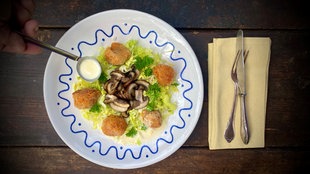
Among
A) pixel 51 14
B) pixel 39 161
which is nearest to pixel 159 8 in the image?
pixel 51 14

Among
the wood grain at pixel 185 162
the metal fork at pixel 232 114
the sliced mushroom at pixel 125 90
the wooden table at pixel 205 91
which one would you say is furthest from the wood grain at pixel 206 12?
the wood grain at pixel 185 162

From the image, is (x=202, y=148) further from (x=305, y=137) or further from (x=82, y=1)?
(x=82, y=1)

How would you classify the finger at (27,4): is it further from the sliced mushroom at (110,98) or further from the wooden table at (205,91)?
the sliced mushroom at (110,98)

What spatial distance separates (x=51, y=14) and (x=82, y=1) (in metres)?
0.13

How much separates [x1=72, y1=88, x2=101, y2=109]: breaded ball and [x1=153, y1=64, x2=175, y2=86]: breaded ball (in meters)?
0.26

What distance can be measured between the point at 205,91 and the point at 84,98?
0.48 m

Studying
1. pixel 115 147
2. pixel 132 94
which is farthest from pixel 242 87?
pixel 115 147

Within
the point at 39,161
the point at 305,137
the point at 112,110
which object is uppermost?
the point at 112,110

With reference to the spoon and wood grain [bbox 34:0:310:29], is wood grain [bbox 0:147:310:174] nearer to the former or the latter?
the spoon

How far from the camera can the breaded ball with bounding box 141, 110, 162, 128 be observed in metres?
1.31

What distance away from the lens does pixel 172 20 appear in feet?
4.56

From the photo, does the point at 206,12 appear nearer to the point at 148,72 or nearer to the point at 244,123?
the point at 148,72

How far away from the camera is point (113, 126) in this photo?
130 centimetres

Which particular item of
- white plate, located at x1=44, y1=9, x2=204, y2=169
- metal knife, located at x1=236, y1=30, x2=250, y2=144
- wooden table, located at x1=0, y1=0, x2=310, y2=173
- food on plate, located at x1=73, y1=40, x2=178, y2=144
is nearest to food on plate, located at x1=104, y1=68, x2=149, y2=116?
food on plate, located at x1=73, y1=40, x2=178, y2=144
